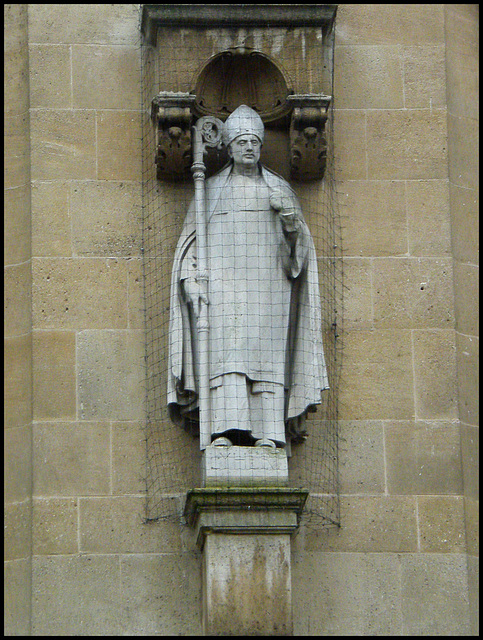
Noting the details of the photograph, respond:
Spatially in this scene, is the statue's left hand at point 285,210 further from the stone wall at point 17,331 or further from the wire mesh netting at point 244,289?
the stone wall at point 17,331

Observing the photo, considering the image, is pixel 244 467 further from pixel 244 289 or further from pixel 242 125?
pixel 242 125

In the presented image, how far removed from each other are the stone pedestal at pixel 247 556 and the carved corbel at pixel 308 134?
230cm

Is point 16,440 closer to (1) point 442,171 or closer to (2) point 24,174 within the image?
(2) point 24,174

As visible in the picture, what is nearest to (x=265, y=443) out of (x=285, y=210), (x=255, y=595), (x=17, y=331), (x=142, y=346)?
(x=255, y=595)

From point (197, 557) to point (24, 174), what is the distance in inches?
111

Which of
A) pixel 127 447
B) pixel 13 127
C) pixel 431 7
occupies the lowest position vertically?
pixel 127 447

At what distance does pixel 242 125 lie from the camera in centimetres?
1271

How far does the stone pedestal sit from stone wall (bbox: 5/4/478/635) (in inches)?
Answer: 17.6

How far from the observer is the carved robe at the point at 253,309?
12.4 m

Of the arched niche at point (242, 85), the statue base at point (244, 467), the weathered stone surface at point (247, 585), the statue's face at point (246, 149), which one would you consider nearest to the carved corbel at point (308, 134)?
the arched niche at point (242, 85)

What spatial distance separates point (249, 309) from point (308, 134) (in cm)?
128

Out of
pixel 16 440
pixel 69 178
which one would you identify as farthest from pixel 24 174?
pixel 16 440

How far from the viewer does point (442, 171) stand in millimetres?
13172

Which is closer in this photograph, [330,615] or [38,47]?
[330,615]
